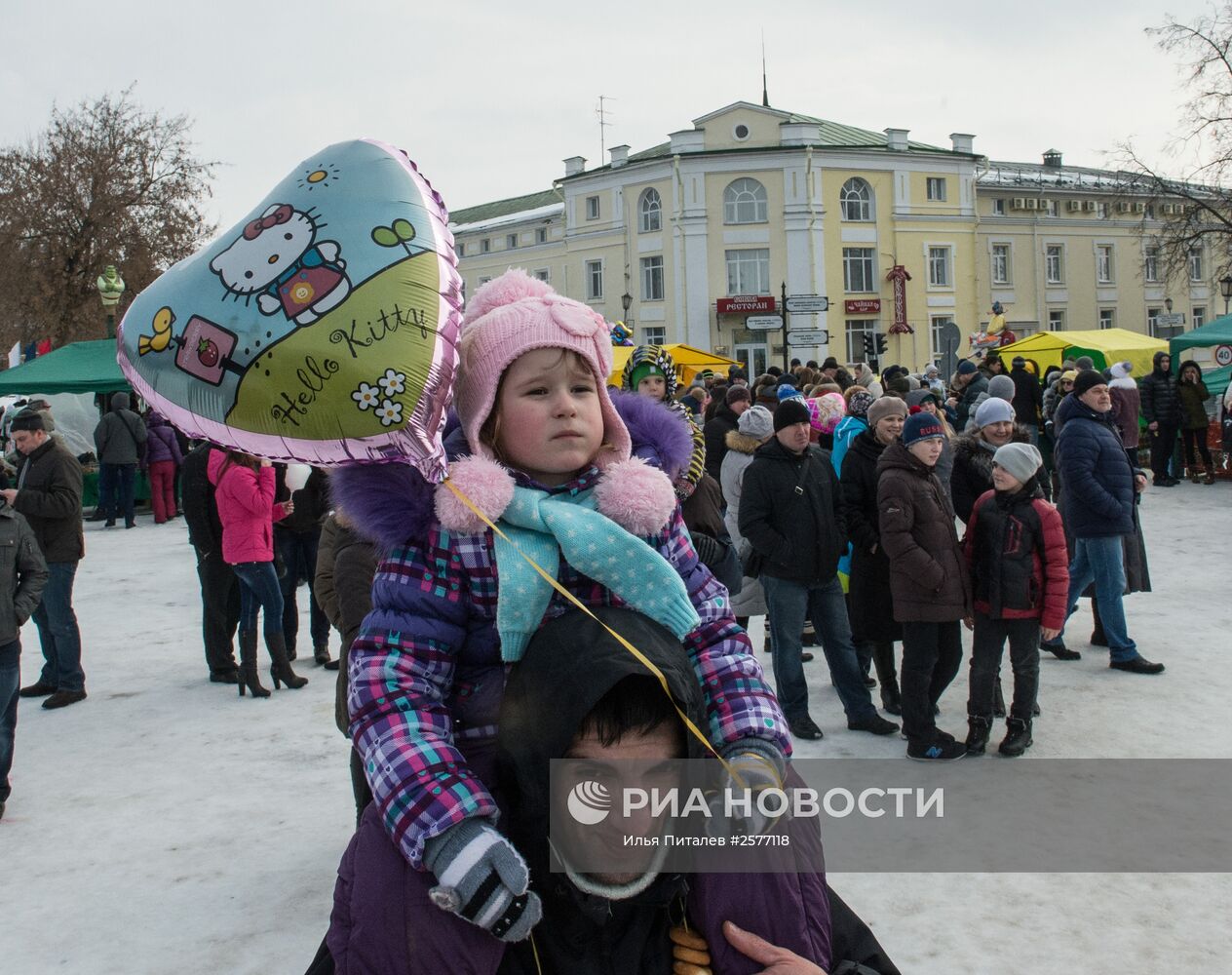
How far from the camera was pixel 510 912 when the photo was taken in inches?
55.0

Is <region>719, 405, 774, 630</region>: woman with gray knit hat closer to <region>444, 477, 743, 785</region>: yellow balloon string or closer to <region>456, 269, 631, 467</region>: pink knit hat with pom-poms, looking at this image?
<region>456, 269, 631, 467</region>: pink knit hat with pom-poms

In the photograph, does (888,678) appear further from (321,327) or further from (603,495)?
(321,327)

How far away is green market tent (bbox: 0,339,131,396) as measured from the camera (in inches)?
666

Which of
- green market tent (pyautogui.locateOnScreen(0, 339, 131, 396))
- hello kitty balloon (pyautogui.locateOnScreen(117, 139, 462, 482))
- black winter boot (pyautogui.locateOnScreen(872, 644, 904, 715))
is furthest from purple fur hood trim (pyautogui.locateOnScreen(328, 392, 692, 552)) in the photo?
green market tent (pyautogui.locateOnScreen(0, 339, 131, 396))

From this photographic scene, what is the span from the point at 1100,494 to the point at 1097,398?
1.99 ft

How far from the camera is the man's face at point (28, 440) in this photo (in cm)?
692

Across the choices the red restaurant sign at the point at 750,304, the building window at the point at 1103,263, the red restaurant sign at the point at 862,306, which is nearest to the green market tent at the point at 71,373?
the red restaurant sign at the point at 750,304

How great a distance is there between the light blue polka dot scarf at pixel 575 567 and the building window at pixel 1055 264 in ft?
189

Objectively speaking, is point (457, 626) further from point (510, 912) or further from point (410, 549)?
point (510, 912)

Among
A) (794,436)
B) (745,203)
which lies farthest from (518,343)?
(745,203)

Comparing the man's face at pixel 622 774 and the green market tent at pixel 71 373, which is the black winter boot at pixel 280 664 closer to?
A: the man's face at pixel 622 774

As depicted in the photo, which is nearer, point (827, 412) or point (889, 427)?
point (889, 427)

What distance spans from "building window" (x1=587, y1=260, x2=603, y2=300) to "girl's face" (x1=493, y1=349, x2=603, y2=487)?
2004 inches

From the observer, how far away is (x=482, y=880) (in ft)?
4.54
